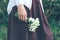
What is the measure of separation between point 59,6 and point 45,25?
1.39m

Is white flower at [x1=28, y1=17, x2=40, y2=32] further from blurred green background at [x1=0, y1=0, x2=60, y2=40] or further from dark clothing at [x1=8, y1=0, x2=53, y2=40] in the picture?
blurred green background at [x1=0, y1=0, x2=60, y2=40]

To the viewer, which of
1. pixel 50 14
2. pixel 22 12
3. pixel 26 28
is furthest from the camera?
pixel 50 14

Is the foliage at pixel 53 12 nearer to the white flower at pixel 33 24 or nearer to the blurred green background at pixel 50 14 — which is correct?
the blurred green background at pixel 50 14

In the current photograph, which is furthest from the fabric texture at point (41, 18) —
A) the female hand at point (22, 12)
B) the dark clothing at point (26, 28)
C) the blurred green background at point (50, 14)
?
the blurred green background at point (50, 14)

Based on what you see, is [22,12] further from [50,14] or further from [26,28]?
[50,14]

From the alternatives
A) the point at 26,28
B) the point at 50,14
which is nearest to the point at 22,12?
the point at 26,28

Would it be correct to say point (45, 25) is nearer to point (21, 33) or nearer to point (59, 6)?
point (21, 33)

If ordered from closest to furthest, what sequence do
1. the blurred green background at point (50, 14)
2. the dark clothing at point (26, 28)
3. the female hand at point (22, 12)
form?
the female hand at point (22, 12)
the dark clothing at point (26, 28)
the blurred green background at point (50, 14)

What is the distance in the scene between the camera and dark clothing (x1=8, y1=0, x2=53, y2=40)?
8.39 ft

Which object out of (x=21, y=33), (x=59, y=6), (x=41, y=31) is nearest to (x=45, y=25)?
(x=41, y=31)

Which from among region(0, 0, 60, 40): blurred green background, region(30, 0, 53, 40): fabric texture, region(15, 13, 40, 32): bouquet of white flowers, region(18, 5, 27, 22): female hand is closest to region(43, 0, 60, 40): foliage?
region(0, 0, 60, 40): blurred green background

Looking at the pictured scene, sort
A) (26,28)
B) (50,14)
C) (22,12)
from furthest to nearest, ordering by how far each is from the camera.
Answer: (50,14)
(26,28)
(22,12)

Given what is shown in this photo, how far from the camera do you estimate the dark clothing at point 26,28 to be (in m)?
2.56

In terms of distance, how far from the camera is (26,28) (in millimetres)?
2557
